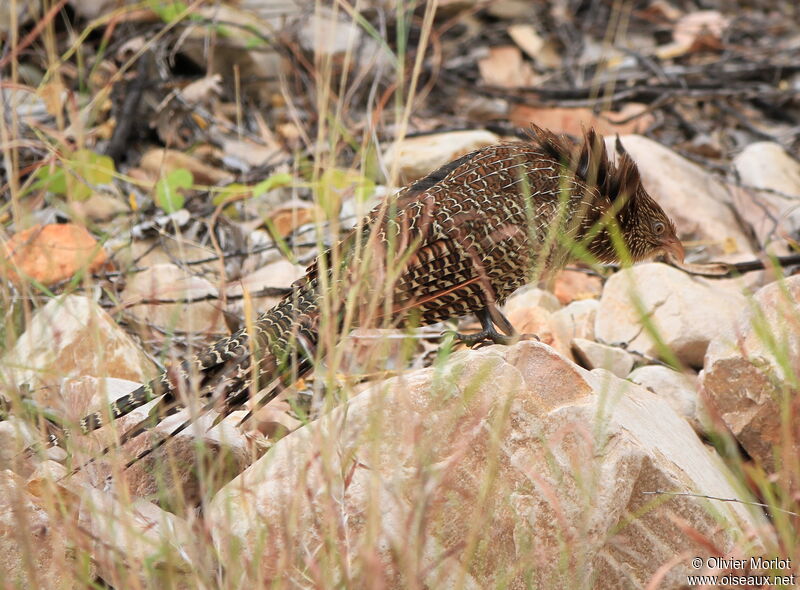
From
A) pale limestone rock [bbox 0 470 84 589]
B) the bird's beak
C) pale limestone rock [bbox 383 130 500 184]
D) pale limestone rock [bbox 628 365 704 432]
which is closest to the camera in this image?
pale limestone rock [bbox 0 470 84 589]

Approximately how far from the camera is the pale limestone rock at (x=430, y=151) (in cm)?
572

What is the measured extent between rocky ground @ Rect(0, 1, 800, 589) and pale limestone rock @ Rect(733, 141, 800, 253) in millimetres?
19

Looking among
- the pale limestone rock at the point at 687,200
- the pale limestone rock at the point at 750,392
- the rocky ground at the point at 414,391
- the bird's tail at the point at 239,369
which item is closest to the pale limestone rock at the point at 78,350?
the rocky ground at the point at 414,391

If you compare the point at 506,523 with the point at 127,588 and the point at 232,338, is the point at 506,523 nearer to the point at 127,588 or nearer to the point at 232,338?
the point at 127,588

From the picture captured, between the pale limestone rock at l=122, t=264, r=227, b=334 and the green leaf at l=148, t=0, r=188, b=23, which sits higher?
the green leaf at l=148, t=0, r=188, b=23

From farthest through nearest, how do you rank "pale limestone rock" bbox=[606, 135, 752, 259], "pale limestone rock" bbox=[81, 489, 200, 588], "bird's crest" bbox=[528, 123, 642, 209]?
"pale limestone rock" bbox=[606, 135, 752, 259] < "bird's crest" bbox=[528, 123, 642, 209] < "pale limestone rock" bbox=[81, 489, 200, 588]

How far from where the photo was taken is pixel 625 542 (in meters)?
2.67

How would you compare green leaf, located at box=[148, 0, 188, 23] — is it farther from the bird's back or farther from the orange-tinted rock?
the bird's back

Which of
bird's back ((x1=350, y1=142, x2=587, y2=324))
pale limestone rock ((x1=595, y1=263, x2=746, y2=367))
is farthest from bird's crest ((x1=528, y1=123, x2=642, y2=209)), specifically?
pale limestone rock ((x1=595, y1=263, x2=746, y2=367))

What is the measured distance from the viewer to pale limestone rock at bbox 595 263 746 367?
13.7ft

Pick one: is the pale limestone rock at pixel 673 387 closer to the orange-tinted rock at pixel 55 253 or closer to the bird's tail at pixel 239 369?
the bird's tail at pixel 239 369

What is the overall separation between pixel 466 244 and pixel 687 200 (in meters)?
2.35

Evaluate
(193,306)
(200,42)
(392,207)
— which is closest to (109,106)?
Answer: (200,42)

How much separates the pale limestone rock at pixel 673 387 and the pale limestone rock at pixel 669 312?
0.44 ft
